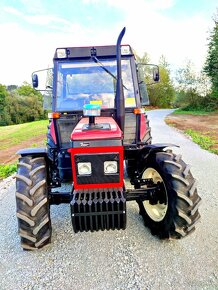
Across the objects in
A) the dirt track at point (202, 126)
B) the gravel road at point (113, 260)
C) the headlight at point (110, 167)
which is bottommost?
the dirt track at point (202, 126)

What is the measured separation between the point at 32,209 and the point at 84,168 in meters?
0.67

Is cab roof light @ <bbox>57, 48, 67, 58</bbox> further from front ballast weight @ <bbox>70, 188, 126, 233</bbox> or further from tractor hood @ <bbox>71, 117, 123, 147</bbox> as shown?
front ballast weight @ <bbox>70, 188, 126, 233</bbox>

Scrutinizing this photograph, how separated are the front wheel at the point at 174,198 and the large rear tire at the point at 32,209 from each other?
123cm

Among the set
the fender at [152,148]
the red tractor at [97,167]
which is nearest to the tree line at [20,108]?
the red tractor at [97,167]

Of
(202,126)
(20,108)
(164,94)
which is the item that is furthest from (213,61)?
(20,108)

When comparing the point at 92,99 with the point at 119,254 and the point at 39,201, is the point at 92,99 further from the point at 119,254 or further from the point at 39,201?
the point at 119,254

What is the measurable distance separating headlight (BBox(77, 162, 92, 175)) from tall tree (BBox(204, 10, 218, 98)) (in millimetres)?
26264

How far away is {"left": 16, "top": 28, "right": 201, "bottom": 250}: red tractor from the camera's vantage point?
279 cm

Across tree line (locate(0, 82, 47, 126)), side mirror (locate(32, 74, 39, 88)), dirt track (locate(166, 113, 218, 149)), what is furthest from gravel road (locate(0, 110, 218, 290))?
tree line (locate(0, 82, 47, 126))

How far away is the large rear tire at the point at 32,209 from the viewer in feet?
9.25

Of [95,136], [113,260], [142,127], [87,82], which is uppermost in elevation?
[87,82]

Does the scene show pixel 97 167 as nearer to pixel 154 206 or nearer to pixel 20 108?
pixel 154 206

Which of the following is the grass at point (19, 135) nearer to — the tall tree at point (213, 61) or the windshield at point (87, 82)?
the windshield at point (87, 82)

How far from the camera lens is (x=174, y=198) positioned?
290cm
